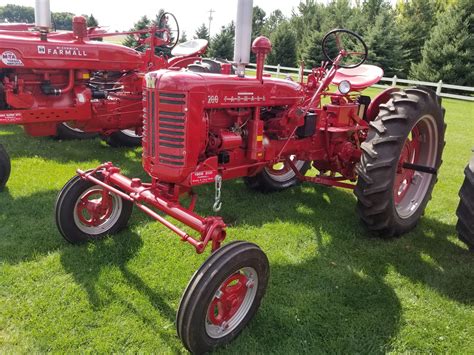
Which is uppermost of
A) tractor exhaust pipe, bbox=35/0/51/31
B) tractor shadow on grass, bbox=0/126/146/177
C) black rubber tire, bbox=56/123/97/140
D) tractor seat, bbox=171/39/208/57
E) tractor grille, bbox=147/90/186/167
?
tractor exhaust pipe, bbox=35/0/51/31

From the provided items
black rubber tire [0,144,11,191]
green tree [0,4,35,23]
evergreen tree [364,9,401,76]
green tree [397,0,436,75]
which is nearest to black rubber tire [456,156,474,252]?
black rubber tire [0,144,11,191]

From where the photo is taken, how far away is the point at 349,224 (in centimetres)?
437

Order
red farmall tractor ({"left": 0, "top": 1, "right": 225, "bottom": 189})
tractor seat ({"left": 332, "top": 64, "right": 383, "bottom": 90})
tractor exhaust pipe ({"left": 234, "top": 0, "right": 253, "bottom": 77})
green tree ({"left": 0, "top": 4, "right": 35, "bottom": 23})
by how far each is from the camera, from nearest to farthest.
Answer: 1. tractor exhaust pipe ({"left": 234, "top": 0, "right": 253, "bottom": 77})
2. tractor seat ({"left": 332, "top": 64, "right": 383, "bottom": 90})
3. red farmall tractor ({"left": 0, "top": 1, "right": 225, "bottom": 189})
4. green tree ({"left": 0, "top": 4, "right": 35, "bottom": 23})

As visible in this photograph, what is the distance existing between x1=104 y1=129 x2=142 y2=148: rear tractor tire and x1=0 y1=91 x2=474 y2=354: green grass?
209cm

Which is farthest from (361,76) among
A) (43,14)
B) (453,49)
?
(453,49)

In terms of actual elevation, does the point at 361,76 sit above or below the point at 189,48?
below

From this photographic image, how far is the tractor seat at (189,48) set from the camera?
21.7 ft

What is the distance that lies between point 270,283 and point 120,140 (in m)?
4.56

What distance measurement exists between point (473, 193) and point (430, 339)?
4.36 feet

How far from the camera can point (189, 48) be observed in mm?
6727

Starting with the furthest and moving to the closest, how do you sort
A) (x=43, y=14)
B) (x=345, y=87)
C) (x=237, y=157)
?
(x=43, y=14) < (x=345, y=87) < (x=237, y=157)

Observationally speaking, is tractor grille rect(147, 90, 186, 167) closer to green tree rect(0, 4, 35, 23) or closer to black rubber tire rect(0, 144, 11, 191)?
black rubber tire rect(0, 144, 11, 191)

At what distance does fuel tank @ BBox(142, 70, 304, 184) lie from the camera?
9.34 feet

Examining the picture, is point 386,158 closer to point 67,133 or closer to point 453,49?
point 67,133
